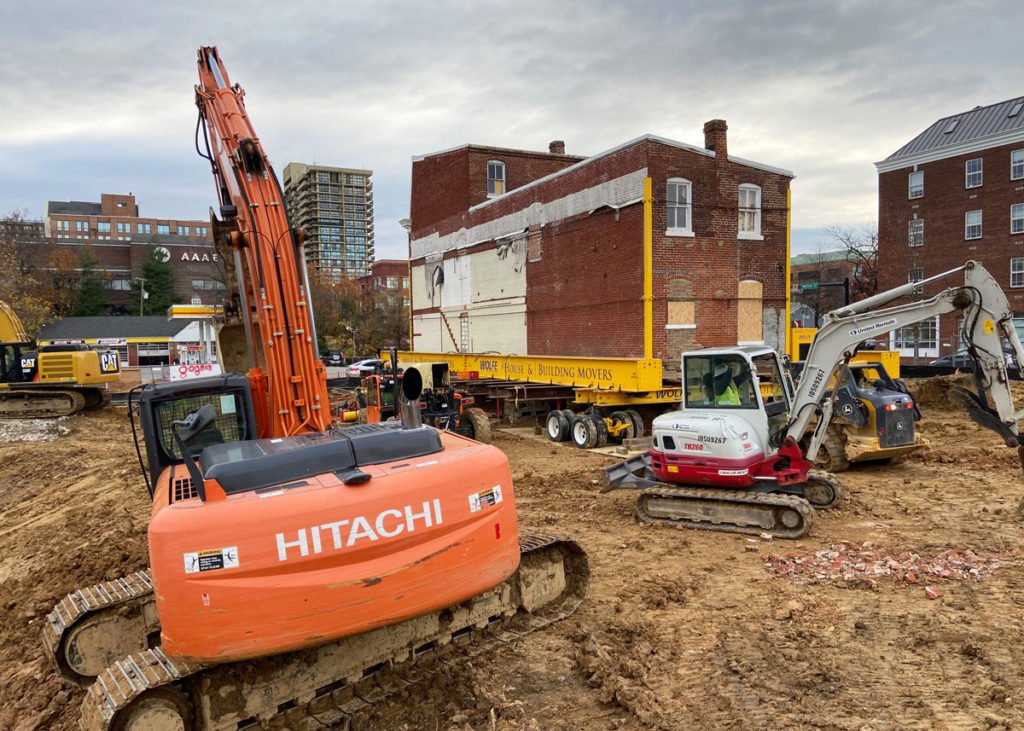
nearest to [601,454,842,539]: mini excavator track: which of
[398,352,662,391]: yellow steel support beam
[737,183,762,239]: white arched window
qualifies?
[398,352,662,391]: yellow steel support beam

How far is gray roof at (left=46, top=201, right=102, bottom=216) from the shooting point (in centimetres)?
11838

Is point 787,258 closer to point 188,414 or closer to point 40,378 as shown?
point 188,414

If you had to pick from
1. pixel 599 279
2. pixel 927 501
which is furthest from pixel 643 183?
pixel 927 501

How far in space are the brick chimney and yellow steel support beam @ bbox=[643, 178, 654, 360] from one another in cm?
265

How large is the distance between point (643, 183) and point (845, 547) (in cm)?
1157

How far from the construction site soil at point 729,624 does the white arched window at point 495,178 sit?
17.4 metres

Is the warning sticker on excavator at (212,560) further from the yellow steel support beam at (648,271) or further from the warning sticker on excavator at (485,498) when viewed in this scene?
the yellow steel support beam at (648,271)

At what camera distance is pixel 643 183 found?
1747 centimetres

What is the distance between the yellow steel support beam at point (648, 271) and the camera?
17.4 meters

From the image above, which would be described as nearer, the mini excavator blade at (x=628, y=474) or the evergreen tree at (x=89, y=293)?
the mini excavator blade at (x=628, y=474)

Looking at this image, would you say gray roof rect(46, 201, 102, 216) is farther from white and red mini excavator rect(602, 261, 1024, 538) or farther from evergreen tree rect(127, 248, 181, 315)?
white and red mini excavator rect(602, 261, 1024, 538)

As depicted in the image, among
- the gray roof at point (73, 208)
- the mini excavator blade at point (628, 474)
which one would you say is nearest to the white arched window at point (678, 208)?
the mini excavator blade at point (628, 474)

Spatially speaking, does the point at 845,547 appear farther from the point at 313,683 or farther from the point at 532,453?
the point at 532,453

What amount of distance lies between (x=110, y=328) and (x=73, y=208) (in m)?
88.7
